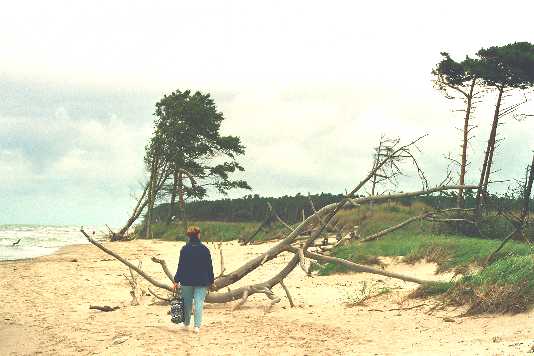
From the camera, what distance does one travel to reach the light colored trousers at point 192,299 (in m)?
9.08

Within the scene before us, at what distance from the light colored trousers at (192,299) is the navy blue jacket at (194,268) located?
0.12 metres

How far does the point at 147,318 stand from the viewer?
10242 millimetres

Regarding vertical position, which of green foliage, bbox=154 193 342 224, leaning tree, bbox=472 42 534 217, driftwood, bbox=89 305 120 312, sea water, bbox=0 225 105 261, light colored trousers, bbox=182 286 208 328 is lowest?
sea water, bbox=0 225 105 261

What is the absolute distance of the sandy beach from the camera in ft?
24.8

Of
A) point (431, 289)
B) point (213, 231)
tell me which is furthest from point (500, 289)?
point (213, 231)

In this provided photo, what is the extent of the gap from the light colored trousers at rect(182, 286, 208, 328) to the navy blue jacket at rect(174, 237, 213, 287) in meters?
0.12

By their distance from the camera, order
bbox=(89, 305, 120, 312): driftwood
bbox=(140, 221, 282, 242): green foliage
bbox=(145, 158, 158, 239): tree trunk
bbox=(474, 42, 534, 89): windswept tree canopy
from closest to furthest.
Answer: bbox=(89, 305, 120, 312): driftwood, bbox=(474, 42, 534, 89): windswept tree canopy, bbox=(140, 221, 282, 242): green foliage, bbox=(145, 158, 158, 239): tree trunk

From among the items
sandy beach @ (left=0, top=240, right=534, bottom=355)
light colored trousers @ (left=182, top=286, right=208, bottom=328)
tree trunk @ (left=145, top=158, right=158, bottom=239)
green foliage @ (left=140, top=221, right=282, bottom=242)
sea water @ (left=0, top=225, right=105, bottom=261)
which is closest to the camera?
sandy beach @ (left=0, top=240, right=534, bottom=355)

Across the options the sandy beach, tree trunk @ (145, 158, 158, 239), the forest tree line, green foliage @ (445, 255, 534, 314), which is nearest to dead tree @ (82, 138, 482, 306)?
the sandy beach

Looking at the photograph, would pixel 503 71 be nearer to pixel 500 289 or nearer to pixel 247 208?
pixel 500 289

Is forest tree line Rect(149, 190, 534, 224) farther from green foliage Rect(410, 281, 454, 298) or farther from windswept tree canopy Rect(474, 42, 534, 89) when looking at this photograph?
green foliage Rect(410, 281, 454, 298)

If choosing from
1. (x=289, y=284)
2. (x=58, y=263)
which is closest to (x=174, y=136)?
(x=58, y=263)

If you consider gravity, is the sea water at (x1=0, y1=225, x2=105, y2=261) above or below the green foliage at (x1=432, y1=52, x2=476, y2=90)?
below

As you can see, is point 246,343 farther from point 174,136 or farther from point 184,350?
point 174,136
